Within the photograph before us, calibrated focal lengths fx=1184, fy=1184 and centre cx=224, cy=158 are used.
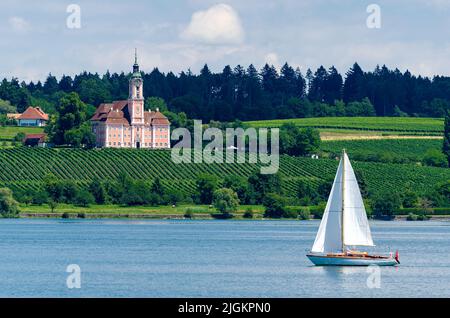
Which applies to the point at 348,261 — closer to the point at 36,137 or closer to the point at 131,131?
the point at 36,137

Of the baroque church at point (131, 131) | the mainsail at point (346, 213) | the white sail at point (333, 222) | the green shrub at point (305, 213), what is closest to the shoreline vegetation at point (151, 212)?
the green shrub at point (305, 213)

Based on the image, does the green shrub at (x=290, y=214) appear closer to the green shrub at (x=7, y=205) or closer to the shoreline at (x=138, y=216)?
the shoreline at (x=138, y=216)

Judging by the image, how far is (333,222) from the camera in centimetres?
6084

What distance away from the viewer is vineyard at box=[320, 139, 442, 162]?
172 meters

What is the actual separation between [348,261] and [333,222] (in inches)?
90.0

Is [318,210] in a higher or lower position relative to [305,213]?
higher

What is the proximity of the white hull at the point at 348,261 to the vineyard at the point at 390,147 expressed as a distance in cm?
10480

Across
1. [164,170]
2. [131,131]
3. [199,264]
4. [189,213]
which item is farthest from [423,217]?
[131,131]

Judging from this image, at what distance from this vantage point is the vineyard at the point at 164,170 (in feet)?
472

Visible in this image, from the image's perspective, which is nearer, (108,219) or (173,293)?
(173,293)
